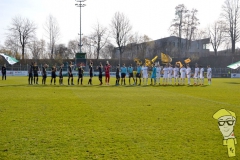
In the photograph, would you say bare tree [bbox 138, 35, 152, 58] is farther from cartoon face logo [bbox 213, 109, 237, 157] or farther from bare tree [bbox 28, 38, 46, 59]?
cartoon face logo [bbox 213, 109, 237, 157]

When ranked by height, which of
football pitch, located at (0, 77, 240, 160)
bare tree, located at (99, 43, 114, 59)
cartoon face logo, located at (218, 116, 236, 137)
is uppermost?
bare tree, located at (99, 43, 114, 59)

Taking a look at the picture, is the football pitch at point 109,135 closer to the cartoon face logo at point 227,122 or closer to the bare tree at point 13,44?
the cartoon face logo at point 227,122

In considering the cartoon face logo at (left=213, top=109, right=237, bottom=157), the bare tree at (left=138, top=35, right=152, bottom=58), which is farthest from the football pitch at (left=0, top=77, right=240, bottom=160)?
the bare tree at (left=138, top=35, right=152, bottom=58)

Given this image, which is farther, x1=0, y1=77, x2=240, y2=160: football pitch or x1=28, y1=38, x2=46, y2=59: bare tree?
x1=28, y1=38, x2=46, y2=59: bare tree

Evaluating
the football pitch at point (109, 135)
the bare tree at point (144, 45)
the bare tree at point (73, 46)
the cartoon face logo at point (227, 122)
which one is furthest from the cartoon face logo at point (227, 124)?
the bare tree at point (73, 46)

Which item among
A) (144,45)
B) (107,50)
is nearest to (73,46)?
(107,50)

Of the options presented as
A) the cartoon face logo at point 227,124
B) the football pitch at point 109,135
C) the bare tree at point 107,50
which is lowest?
the football pitch at point 109,135

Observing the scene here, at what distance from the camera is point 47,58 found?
6750cm

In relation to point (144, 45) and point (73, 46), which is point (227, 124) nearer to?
point (144, 45)

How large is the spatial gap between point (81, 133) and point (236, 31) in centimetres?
5991

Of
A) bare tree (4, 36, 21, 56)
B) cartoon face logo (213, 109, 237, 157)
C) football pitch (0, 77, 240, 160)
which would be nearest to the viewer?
cartoon face logo (213, 109, 237, 157)

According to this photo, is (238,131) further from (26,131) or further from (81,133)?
(26,131)

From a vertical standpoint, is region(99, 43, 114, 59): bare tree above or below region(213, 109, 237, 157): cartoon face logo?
above

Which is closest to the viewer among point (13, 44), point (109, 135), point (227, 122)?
point (227, 122)
